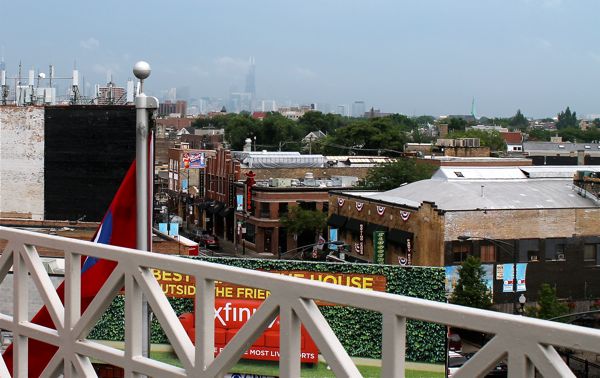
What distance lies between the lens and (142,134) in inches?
411

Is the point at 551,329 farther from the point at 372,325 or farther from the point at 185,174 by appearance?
the point at 185,174

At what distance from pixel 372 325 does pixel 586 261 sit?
26.2 metres

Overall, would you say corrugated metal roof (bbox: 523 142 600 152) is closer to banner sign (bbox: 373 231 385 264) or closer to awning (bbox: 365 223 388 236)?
awning (bbox: 365 223 388 236)

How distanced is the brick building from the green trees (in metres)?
1.70

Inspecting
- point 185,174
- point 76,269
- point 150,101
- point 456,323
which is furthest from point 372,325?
point 185,174

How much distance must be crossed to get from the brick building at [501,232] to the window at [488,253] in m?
0.05

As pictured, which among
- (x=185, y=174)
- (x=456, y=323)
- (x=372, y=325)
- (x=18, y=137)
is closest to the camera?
(x=456, y=323)

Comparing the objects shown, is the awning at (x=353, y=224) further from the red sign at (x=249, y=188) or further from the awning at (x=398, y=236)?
the red sign at (x=249, y=188)

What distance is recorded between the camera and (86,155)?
46.4 meters

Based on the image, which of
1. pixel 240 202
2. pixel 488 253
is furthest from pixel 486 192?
pixel 240 202

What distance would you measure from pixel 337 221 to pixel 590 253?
15.7 meters

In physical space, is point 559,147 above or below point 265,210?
above

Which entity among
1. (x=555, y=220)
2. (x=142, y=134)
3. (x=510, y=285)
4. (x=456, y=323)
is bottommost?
(x=510, y=285)

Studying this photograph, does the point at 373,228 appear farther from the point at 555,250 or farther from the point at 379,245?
the point at 555,250
